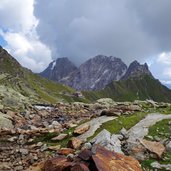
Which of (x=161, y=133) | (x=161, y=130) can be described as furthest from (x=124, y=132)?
(x=161, y=130)

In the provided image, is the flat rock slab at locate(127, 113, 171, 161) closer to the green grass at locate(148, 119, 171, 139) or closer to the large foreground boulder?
the green grass at locate(148, 119, 171, 139)

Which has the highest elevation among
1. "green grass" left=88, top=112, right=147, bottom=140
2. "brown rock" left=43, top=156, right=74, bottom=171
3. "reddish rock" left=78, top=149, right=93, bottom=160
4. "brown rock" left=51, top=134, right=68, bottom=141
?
"green grass" left=88, top=112, right=147, bottom=140

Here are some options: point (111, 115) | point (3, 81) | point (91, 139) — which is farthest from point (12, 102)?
point (3, 81)

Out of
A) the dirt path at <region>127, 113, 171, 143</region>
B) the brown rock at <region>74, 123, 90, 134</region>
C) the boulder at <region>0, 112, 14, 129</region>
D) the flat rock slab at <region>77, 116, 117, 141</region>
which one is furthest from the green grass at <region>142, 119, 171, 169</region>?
the boulder at <region>0, 112, 14, 129</region>

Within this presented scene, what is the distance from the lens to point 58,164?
20.2m

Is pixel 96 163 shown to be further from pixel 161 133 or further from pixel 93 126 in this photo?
pixel 93 126

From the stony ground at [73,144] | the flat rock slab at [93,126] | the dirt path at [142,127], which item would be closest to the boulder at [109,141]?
the stony ground at [73,144]

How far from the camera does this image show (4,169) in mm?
22500

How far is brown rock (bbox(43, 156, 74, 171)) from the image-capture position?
19664 millimetres

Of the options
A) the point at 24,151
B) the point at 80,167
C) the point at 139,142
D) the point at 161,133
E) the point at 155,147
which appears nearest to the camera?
the point at 80,167

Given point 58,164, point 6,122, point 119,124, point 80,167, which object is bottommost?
point 80,167

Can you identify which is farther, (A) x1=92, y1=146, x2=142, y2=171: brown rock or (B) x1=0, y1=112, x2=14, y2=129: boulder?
(B) x1=0, y1=112, x2=14, y2=129: boulder

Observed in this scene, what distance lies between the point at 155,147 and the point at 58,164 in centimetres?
730

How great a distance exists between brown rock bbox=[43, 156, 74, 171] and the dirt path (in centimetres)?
615
